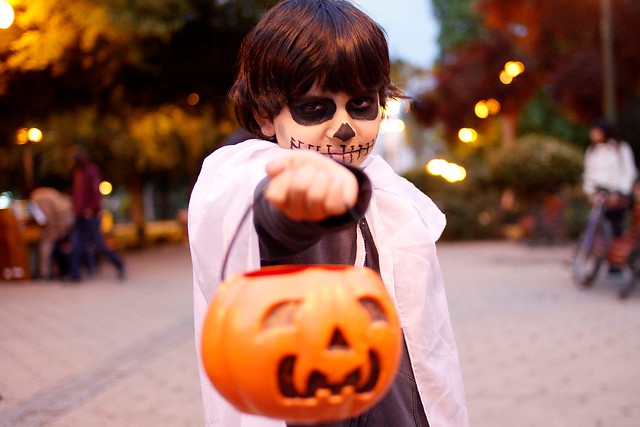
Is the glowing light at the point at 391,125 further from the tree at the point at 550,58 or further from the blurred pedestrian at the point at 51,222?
the blurred pedestrian at the point at 51,222

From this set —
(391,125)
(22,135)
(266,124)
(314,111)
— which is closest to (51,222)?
(22,135)

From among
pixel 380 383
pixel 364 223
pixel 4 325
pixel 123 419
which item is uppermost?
pixel 364 223

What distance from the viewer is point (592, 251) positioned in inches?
359

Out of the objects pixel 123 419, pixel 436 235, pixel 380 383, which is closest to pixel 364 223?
pixel 436 235

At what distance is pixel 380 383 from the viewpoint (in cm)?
117

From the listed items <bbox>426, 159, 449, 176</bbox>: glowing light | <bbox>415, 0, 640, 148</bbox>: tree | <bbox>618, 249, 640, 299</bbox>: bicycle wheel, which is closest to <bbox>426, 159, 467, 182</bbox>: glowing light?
<bbox>426, 159, 449, 176</bbox>: glowing light

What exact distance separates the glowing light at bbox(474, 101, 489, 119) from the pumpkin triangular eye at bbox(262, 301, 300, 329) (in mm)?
22807

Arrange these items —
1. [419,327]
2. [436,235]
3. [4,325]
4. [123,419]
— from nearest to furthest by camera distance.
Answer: [419,327]
[436,235]
[123,419]
[4,325]

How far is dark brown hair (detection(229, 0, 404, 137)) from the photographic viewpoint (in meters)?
1.74

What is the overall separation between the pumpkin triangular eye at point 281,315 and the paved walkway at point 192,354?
341 centimetres

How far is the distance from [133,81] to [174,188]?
20.3 metres

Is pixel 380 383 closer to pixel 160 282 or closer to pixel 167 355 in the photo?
pixel 167 355

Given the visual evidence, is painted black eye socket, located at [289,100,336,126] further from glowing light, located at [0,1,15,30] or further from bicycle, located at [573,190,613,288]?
bicycle, located at [573,190,613,288]

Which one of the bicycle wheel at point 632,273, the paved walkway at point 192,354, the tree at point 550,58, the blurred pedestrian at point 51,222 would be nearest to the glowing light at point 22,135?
the blurred pedestrian at point 51,222
